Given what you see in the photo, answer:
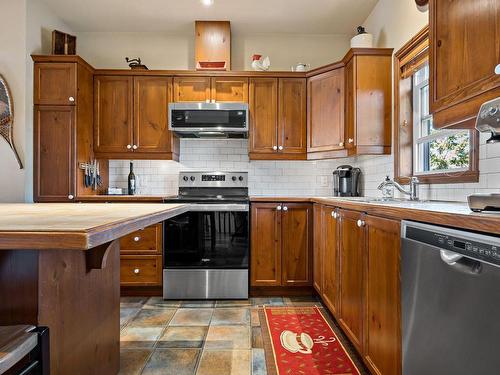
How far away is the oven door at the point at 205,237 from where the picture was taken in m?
3.06

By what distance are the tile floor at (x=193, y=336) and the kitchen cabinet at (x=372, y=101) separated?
151 centimetres

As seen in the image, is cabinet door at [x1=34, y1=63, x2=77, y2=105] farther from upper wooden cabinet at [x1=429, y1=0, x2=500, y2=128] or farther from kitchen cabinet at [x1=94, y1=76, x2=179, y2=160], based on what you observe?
upper wooden cabinet at [x1=429, y1=0, x2=500, y2=128]

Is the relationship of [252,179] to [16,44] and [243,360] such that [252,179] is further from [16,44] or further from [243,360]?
[16,44]

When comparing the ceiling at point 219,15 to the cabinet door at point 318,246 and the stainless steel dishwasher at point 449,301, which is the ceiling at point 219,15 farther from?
the stainless steel dishwasher at point 449,301

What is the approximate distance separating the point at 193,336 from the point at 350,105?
2.31m

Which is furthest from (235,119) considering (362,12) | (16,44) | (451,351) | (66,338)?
(451,351)

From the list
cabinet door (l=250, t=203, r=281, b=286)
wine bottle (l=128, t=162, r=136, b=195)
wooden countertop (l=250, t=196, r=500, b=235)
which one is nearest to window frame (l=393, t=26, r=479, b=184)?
wooden countertop (l=250, t=196, r=500, b=235)

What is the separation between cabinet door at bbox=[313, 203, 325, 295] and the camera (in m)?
2.76

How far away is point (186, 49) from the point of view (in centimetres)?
374

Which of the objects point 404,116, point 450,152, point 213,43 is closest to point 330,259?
point 450,152

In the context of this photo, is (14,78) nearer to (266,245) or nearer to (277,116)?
(277,116)

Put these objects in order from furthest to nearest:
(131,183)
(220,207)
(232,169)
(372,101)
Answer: (232,169) → (131,183) → (220,207) → (372,101)

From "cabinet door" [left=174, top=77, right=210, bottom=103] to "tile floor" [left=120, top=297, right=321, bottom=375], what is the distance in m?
2.01

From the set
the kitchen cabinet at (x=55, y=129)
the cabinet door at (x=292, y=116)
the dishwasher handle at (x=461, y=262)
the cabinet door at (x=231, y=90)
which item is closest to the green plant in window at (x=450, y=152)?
the dishwasher handle at (x=461, y=262)
